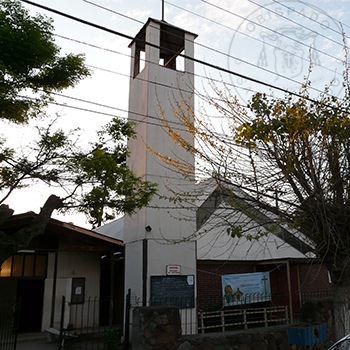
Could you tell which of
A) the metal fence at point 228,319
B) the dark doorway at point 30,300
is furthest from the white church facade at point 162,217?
the dark doorway at point 30,300

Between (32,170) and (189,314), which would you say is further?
(189,314)

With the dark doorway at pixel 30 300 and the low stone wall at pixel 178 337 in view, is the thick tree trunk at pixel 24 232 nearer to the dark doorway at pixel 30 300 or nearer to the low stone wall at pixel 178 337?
the low stone wall at pixel 178 337

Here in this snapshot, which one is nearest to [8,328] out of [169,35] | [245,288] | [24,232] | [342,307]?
[24,232]

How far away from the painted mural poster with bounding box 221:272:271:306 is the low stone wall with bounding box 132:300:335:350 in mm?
4556

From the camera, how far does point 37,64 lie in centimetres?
900

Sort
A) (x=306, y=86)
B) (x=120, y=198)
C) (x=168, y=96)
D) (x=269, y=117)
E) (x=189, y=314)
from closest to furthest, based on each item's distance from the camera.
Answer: (x=269, y=117)
(x=306, y=86)
(x=120, y=198)
(x=189, y=314)
(x=168, y=96)

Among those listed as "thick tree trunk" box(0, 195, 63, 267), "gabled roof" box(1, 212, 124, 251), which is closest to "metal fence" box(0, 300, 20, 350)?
"thick tree trunk" box(0, 195, 63, 267)

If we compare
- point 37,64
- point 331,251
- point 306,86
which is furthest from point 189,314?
point 37,64

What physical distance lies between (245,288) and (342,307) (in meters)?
7.25

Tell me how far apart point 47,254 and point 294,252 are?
10.4m

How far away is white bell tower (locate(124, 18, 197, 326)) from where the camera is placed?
38.1 ft

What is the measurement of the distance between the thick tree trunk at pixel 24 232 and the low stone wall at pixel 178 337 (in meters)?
2.89

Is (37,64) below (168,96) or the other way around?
below

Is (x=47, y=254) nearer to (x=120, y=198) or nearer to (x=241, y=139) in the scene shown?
(x=120, y=198)
